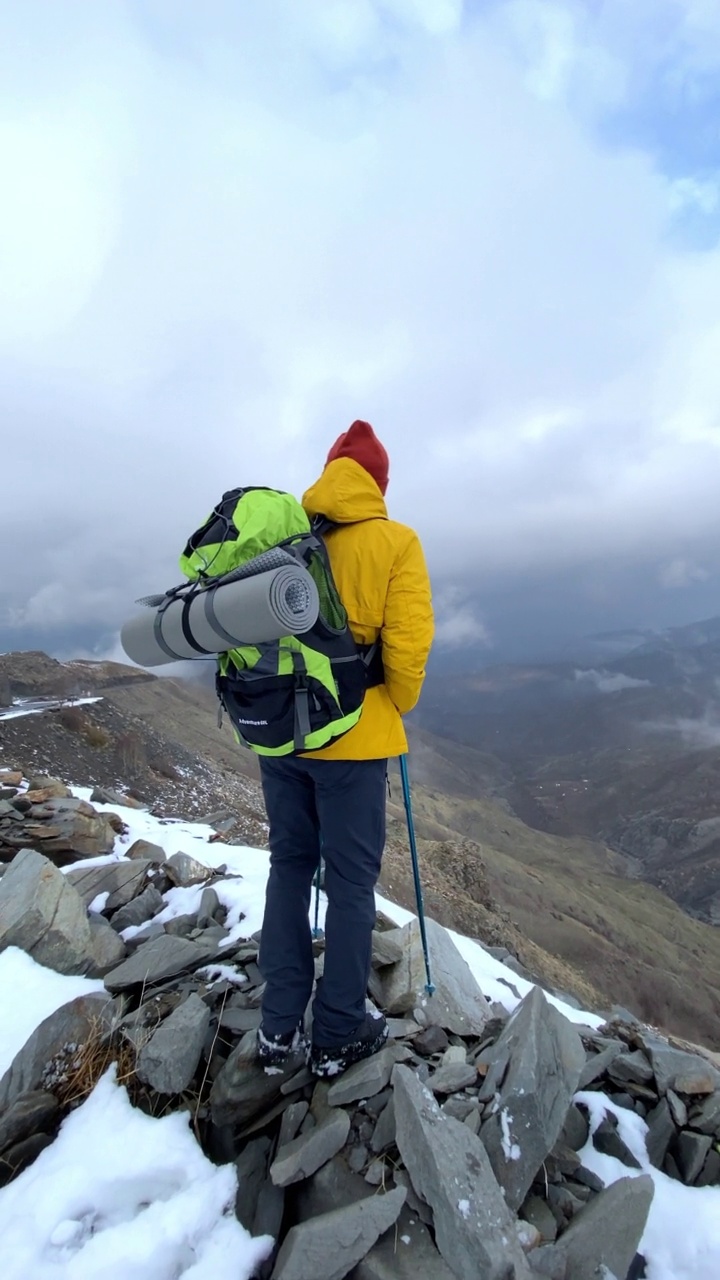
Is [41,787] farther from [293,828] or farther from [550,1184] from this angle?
[550,1184]

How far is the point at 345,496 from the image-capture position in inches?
153

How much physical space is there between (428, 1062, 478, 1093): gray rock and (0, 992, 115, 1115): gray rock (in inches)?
87.5

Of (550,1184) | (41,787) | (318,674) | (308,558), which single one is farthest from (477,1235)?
(41,787)

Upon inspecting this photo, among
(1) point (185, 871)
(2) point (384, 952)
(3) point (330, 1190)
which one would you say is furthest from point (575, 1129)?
(1) point (185, 871)

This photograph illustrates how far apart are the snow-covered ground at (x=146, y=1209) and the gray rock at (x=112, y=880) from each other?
251 centimetres

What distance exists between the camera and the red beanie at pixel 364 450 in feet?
13.6

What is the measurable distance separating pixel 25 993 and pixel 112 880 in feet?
6.91

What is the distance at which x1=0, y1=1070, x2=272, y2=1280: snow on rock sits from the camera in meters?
2.87

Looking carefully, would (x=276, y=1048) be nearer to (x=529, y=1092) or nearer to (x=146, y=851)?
(x=529, y=1092)

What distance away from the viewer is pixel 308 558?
3.68 m

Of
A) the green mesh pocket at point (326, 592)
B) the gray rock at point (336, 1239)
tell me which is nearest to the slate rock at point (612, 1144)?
the gray rock at point (336, 1239)

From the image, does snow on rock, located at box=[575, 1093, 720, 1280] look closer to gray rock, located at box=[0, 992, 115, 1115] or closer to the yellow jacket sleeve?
the yellow jacket sleeve

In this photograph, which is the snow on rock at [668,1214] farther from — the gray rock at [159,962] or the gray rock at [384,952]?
the gray rock at [159,962]

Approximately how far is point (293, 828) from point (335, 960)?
33.2 inches
